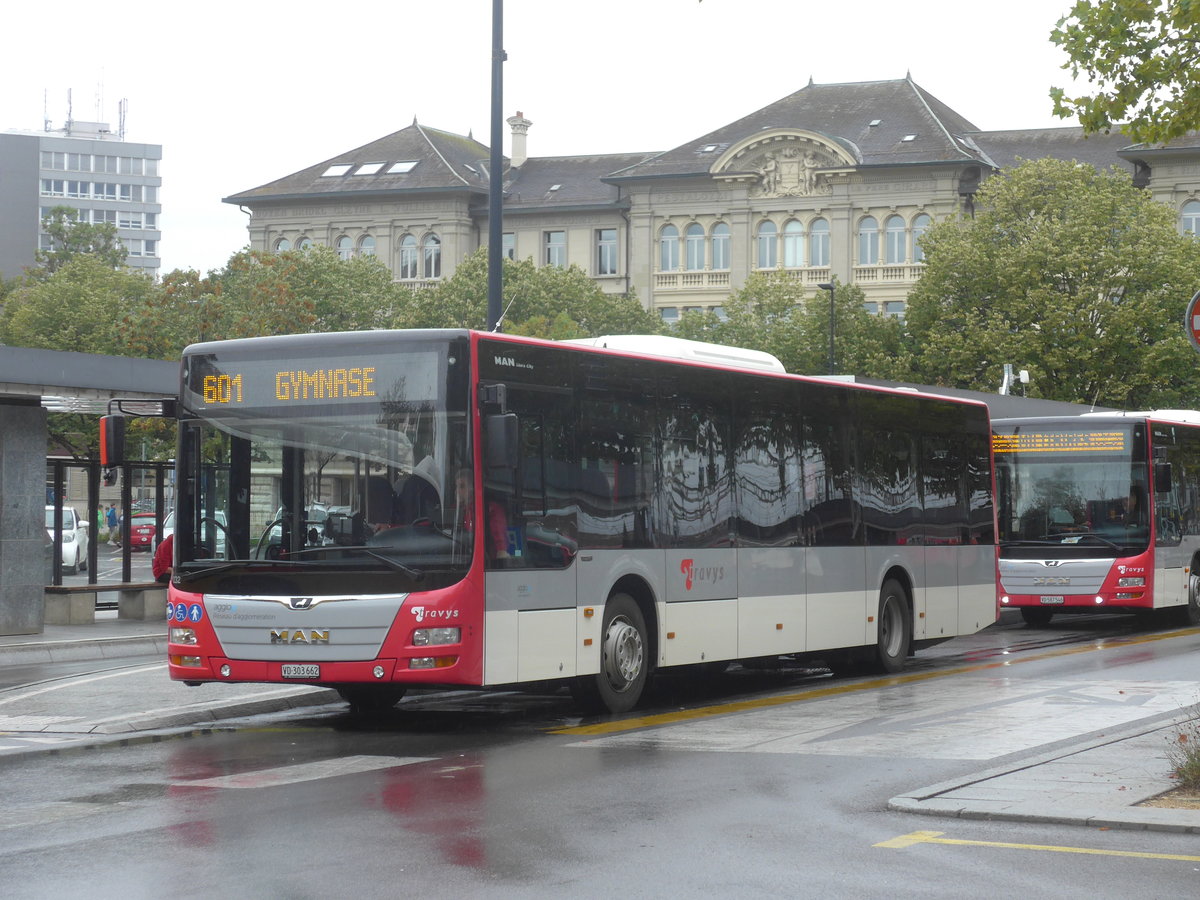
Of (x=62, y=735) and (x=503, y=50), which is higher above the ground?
(x=503, y=50)

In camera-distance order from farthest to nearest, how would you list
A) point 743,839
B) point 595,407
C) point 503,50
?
point 503,50 → point 595,407 → point 743,839

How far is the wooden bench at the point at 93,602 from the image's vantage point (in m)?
25.4

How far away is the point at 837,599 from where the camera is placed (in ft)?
59.3

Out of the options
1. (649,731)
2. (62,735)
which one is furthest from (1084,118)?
(62,735)

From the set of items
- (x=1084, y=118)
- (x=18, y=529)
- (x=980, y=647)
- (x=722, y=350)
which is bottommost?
(x=980, y=647)

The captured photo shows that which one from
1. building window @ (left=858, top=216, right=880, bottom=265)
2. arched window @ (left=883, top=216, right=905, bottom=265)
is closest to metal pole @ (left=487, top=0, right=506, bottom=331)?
arched window @ (left=883, top=216, right=905, bottom=265)

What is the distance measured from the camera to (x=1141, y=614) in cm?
2927

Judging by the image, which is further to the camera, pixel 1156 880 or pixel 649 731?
pixel 649 731

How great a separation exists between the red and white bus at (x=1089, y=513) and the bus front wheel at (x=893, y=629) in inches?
257

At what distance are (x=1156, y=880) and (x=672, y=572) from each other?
7.84 m

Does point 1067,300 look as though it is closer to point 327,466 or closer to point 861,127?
point 861,127

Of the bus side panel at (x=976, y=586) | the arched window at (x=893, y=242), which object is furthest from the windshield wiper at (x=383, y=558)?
the arched window at (x=893, y=242)

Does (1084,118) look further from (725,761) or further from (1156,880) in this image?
(1156,880)

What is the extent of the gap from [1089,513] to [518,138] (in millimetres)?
74527
